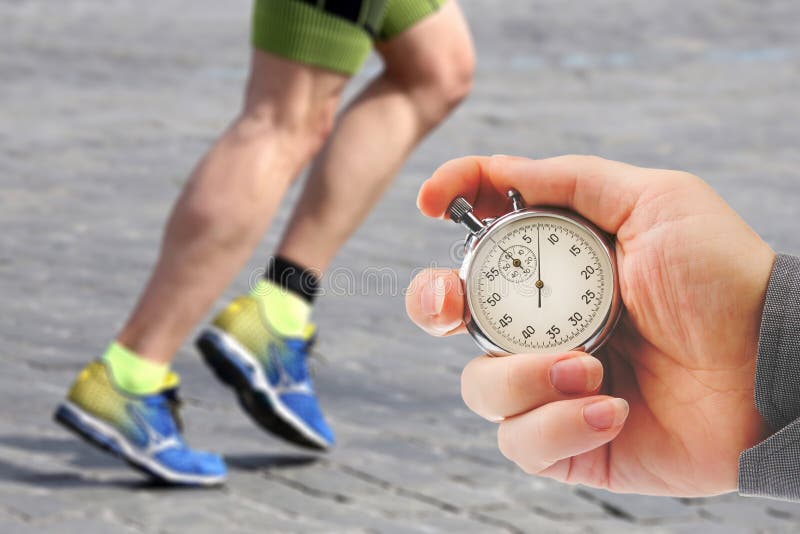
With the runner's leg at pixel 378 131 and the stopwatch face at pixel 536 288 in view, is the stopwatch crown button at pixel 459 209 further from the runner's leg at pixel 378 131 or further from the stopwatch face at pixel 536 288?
the runner's leg at pixel 378 131

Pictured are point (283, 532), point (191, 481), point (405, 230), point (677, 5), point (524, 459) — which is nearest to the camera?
point (524, 459)

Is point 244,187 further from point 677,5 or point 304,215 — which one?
point 677,5

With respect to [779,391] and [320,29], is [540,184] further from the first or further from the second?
[320,29]

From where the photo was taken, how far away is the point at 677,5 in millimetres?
12719

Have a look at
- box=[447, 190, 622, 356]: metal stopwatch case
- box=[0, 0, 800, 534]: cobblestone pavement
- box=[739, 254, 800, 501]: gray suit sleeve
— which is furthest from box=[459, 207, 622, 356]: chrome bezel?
box=[0, 0, 800, 534]: cobblestone pavement

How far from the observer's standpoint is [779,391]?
1633mm

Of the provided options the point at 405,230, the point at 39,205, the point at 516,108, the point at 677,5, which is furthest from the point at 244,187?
the point at 677,5

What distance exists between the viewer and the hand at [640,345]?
1.56 metres

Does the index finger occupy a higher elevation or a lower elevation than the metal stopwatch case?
higher

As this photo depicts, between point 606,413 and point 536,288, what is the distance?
6.1 inches

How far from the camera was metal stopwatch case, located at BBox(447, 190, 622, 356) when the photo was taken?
1535 mm

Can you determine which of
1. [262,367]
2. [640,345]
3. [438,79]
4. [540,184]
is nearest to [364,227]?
[438,79]

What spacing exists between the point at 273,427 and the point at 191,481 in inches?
10.6

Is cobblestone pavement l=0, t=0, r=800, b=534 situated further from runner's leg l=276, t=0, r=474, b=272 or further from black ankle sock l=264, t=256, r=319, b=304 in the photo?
runner's leg l=276, t=0, r=474, b=272
